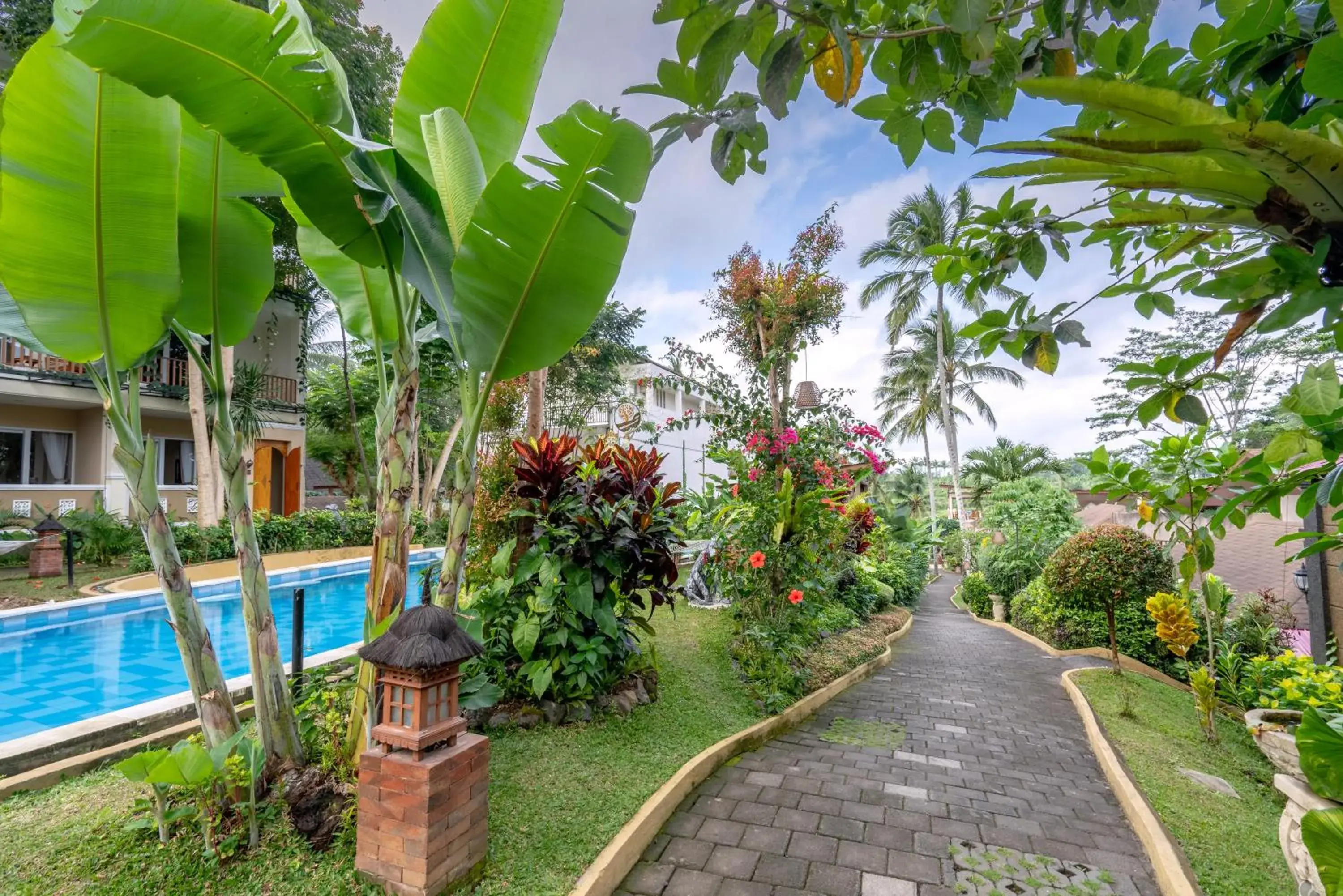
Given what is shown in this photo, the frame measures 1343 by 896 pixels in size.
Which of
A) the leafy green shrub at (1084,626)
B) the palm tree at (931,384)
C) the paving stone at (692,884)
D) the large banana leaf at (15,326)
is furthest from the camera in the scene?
the palm tree at (931,384)

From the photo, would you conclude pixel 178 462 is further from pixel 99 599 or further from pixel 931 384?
pixel 931 384

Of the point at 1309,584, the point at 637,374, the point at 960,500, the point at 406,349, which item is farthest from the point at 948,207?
the point at 406,349

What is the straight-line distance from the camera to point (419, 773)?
236cm

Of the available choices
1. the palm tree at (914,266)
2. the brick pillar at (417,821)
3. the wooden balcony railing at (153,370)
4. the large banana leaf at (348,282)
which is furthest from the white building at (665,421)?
the brick pillar at (417,821)

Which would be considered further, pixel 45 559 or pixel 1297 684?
pixel 45 559

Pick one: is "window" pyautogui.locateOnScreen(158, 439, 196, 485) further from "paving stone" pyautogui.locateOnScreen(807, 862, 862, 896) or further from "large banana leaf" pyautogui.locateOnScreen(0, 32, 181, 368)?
"paving stone" pyautogui.locateOnScreen(807, 862, 862, 896)

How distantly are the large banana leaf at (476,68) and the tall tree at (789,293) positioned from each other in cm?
529

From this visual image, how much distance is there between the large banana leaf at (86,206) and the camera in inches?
87.1

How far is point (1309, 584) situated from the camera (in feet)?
19.2

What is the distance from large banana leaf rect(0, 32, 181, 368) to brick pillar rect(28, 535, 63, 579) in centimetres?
1153

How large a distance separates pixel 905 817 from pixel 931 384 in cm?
2649

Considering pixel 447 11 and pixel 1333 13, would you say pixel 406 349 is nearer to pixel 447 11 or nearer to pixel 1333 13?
pixel 447 11

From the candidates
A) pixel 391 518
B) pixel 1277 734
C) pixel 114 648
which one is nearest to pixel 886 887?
pixel 391 518

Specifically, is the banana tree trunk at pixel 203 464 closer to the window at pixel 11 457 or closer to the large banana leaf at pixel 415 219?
the window at pixel 11 457
